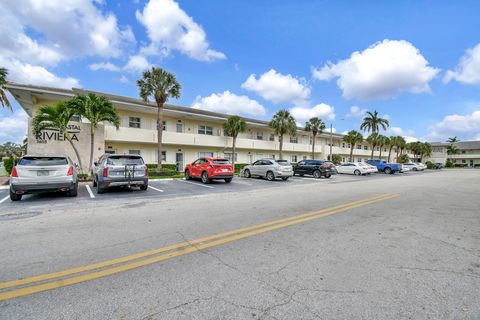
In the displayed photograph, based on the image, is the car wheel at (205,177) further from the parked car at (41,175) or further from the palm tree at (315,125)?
the palm tree at (315,125)

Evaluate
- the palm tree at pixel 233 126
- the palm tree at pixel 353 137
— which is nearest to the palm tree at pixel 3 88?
the palm tree at pixel 233 126

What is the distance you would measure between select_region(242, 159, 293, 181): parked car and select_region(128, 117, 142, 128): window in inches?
497

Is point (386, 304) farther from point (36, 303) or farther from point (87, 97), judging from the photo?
point (87, 97)

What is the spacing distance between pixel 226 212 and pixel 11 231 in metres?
4.87

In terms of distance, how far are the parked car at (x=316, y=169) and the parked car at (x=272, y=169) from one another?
4.69 m

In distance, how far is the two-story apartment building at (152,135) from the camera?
1825 cm

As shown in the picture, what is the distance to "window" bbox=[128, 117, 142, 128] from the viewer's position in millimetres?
23219

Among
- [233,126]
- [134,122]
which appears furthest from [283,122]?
[134,122]

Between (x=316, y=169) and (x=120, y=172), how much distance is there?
1690 centimetres

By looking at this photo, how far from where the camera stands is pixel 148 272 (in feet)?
10.6

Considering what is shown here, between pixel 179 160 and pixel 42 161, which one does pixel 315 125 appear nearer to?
pixel 179 160

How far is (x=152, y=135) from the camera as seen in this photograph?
22.7 meters

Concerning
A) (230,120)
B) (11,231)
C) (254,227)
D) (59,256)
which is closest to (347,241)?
(254,227)

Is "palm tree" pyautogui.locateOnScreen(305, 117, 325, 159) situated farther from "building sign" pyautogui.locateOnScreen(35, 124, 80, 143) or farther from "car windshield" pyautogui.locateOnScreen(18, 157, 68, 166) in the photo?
"car windshield" pyautogui.locateOnScreen(18, 157, 68, 166)
